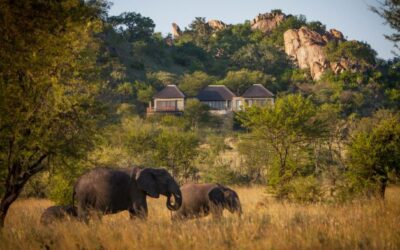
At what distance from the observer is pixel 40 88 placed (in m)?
10.9

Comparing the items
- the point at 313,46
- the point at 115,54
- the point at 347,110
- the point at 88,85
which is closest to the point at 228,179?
the point at 88,85

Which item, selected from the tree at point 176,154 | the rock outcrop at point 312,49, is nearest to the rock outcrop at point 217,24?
the rock outcrop at point 312,49

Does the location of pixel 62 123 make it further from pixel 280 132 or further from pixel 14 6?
pixel 280 132

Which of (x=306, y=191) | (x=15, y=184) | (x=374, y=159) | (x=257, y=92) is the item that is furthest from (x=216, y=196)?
(x=257, y=92)

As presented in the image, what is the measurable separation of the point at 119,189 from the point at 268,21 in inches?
→ 6842

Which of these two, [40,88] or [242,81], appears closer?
[40,88]

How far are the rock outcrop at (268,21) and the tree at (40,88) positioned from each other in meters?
168

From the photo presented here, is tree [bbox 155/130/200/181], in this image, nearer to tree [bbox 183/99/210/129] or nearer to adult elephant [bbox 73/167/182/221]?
adult elephant [bbox 73/167/182/221]

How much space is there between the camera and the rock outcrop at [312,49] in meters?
120

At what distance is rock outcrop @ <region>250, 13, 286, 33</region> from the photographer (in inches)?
6998

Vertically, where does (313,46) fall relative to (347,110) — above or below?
above

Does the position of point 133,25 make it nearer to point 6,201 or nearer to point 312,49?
point 312,49

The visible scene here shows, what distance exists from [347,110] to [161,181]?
85.6 meters

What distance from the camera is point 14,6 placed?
371 inches
